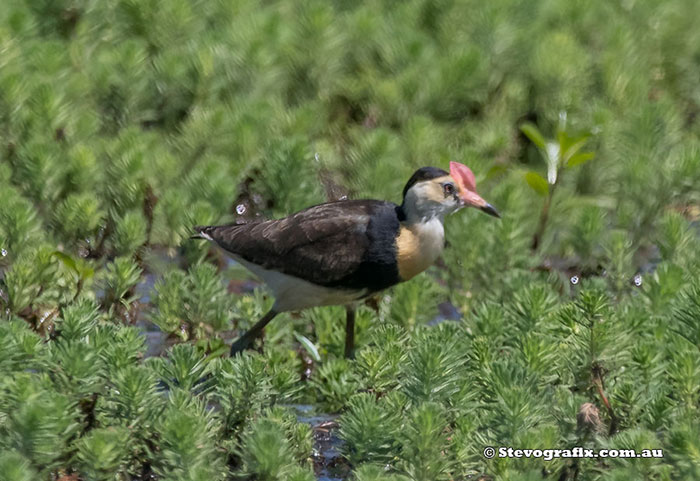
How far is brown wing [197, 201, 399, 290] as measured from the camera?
632 centimetres

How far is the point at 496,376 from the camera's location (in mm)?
5078

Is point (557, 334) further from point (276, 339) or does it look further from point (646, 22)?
point (646, 22)

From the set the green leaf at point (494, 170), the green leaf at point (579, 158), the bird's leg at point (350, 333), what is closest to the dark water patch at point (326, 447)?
the bird's leg at point (350, 333)

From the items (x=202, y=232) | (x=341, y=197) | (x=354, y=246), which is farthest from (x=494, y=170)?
(x=202, y=232)

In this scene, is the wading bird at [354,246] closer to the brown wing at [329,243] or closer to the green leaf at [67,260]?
the brown wing at [329,243]

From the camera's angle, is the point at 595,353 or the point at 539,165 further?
the point at 539,165

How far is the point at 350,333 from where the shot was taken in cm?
637

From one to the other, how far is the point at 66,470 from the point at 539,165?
452cm

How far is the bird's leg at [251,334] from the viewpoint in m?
6.34

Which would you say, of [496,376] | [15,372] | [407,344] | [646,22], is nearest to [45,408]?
[15,372]

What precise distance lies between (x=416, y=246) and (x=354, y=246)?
11.0 inches

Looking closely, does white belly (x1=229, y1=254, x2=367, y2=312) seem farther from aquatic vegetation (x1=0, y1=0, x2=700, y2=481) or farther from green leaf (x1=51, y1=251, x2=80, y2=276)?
green leaf (x1=51, y1=251, x2=80, y2=276)

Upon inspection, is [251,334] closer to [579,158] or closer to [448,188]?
[448,188]

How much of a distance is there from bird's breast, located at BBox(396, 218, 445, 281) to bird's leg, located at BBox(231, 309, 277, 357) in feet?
2.06
